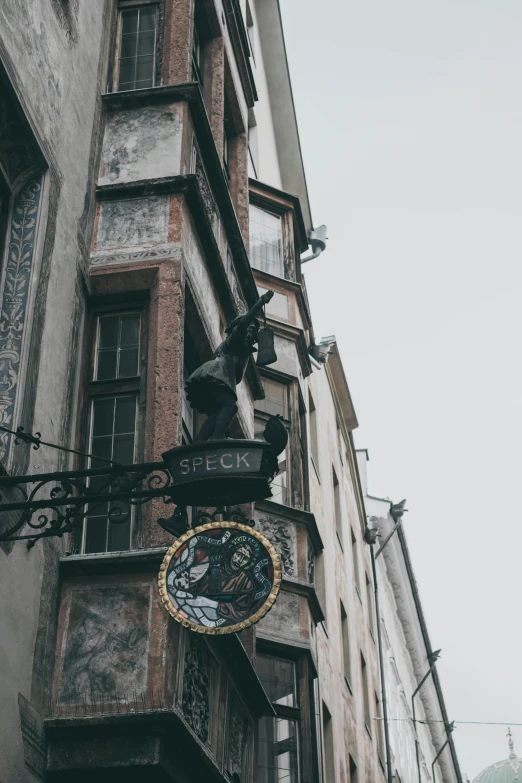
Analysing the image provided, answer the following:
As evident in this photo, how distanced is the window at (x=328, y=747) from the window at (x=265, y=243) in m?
6.94

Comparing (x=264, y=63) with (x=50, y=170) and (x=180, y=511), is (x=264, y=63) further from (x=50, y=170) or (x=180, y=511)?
(x=180, y=511)

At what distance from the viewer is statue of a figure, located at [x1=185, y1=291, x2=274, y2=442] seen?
8812 millimetres

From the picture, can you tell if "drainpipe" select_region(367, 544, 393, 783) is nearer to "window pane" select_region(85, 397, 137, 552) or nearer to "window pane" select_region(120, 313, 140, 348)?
"window pane" select_region(120, 313, 140, 348)

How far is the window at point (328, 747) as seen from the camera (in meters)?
18.6

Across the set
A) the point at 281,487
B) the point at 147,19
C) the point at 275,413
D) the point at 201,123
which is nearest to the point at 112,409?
the point at 201,123

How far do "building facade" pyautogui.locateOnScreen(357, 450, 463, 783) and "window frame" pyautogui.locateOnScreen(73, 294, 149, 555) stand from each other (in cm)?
2180

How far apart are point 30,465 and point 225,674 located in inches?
107

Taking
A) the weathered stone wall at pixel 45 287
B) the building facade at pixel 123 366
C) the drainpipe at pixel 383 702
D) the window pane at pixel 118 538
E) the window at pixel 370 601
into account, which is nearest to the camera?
the weathered stone wall at pixel 45 287

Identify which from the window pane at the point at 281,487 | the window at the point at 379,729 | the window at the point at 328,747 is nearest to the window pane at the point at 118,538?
the window pane at the point at 281,487

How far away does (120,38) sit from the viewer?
497 inches

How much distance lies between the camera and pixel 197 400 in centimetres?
905

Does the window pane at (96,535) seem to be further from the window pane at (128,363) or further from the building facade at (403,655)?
the building facade at (403,655)

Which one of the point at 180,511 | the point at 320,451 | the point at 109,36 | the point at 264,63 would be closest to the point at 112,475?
the point at 180,511

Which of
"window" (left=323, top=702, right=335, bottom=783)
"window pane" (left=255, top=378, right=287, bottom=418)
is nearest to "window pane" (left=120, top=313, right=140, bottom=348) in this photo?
"window pane" (left=255, top=378, right=287, bottom=418)
